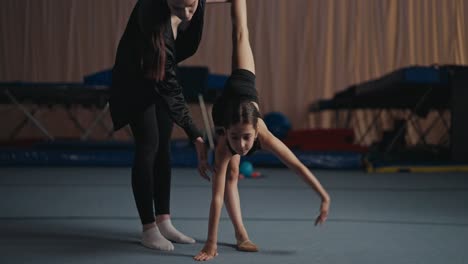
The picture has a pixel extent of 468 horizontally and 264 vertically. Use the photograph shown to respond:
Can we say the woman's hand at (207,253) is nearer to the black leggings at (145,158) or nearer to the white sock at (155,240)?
the white sock at (155,240)

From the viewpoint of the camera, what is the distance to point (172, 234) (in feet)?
5.65

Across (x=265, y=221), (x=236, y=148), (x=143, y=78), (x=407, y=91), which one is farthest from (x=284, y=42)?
(x=236, y=148)

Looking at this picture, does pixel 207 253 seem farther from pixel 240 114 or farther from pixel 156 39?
pixel 156 39

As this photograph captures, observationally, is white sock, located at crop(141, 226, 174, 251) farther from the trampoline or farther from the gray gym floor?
the trampoline

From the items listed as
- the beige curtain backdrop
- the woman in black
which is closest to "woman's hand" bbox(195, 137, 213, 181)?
the woman in black

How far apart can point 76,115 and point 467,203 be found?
202 inches

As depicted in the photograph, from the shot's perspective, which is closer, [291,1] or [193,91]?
[193,91]

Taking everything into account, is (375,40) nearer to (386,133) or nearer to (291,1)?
(291,1)

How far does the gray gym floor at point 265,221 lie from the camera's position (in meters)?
1.54

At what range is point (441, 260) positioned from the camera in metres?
1.46

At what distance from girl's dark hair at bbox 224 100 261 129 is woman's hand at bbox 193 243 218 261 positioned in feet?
1.32

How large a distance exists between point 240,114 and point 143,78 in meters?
0.40

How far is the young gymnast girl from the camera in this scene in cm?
146

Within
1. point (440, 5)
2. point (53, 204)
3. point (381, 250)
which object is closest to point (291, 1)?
point (440, 5)
